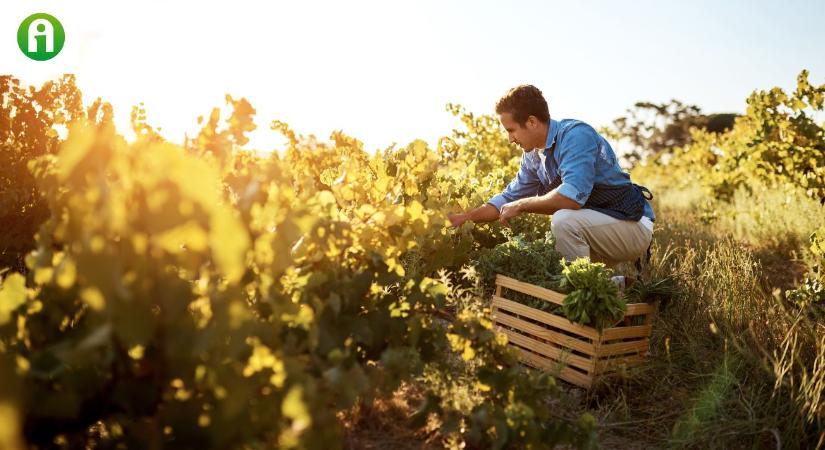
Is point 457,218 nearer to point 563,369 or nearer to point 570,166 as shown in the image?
point 570,166

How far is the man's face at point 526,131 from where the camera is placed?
376cm

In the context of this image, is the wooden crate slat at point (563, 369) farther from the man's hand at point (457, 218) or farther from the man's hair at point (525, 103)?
the man's hair at point (525, 103)

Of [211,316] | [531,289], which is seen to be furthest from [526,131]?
Answer: [211,316]

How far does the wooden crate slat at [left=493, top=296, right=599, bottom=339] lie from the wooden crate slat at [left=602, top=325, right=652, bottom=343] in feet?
0.21

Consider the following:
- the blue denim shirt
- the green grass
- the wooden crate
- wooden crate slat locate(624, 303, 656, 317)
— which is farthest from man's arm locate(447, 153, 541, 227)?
wooden crate slat locate(624, 303, 656, 317)

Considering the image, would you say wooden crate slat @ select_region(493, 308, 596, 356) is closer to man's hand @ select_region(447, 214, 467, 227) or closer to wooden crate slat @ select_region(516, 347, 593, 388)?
wooden crate slat @ select_region(516, 347, 593, 388)

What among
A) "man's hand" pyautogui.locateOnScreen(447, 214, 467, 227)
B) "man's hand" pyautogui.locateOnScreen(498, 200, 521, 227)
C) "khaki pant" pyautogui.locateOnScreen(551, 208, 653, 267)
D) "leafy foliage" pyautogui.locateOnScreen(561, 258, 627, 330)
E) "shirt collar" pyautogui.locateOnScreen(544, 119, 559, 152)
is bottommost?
"leafy foliage" pyautogui.locateOnScreen(561, 258, 627, 330)

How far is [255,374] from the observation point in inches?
51.0

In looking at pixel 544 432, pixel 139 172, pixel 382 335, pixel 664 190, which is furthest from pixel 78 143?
pixel 664 190

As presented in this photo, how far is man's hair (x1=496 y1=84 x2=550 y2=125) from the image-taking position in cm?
374

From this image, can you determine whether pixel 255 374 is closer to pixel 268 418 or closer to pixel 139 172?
pixel 268 418

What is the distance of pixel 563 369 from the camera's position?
276 centimetres

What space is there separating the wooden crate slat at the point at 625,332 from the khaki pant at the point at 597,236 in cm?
71

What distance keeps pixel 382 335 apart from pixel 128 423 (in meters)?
0.72
